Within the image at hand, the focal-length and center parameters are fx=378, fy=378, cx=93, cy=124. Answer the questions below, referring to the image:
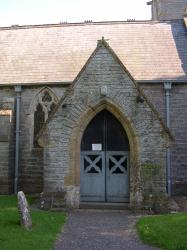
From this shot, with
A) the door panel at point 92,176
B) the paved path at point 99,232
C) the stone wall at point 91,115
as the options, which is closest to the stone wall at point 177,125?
the stone wall at point 91,115

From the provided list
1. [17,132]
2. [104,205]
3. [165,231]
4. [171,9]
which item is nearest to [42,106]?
[17,132]

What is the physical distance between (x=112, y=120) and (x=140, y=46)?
600 cm

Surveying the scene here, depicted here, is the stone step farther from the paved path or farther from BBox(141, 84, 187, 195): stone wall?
BBox(141, 84, 187, 195): stone wall

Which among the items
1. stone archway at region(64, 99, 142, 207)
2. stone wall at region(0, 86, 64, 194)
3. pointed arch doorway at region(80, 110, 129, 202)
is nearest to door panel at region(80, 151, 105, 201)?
pointed arch doorway at region(80, 110, 129, 202)

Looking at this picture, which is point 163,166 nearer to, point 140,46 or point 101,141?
point 101,141

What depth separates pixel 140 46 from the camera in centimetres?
1833

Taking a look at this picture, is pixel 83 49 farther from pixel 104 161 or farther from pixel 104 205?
pixel 104 205

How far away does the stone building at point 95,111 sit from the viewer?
12688 mm

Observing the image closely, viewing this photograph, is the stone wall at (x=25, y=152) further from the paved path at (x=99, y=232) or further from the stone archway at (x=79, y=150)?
the paved path at (x=99, y=232)

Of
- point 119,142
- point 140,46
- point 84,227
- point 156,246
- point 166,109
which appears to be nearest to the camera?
point 156,246

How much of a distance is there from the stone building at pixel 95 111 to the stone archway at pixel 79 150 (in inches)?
1.3

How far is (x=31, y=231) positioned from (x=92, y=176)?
4.91 m

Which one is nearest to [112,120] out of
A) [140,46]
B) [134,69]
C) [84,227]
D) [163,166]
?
[163,166]

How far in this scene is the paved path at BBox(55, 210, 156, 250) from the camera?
8.05 meters
